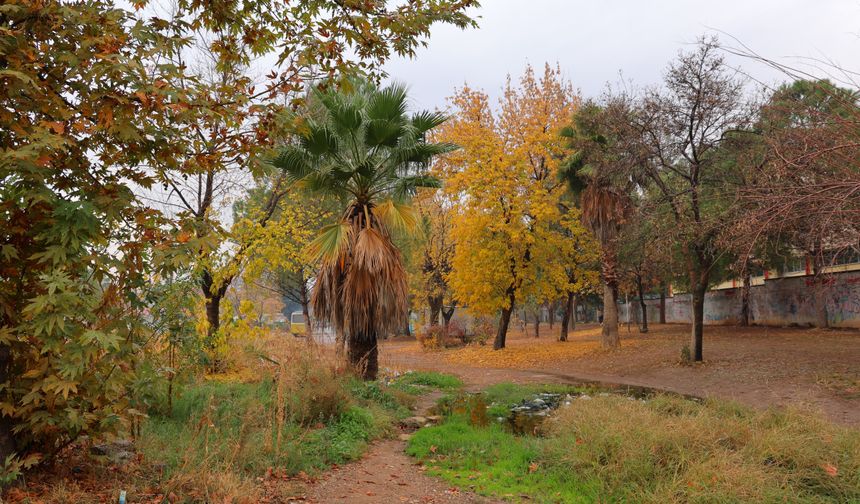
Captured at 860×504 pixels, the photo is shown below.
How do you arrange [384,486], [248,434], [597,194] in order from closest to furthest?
[384,486] → [248,434] → [597,194]

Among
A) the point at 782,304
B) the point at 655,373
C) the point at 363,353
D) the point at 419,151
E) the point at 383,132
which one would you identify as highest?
the point at 383,132

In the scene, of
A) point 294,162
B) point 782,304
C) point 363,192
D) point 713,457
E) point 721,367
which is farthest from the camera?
point 782,304

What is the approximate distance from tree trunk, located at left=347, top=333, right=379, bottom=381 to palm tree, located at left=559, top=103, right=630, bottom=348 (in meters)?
9.88

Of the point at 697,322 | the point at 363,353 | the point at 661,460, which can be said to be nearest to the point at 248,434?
the point at 661,460

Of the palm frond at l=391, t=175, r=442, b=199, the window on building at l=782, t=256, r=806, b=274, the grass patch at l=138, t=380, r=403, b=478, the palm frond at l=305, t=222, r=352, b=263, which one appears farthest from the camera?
the window on building at l=782, t=256, r=806, b=274

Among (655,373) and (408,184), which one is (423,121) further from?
(655,373)

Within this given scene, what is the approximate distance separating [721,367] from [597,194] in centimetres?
793

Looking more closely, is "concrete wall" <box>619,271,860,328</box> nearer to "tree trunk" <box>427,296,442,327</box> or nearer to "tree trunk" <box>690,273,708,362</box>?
"tree trunk" <box>690,273,708,362</box>

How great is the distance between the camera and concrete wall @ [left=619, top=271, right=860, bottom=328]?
22062 millimetres

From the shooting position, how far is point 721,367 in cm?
1474

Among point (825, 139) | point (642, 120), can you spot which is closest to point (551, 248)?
point (642, 120)

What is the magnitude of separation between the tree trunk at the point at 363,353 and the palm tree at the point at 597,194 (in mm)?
9878

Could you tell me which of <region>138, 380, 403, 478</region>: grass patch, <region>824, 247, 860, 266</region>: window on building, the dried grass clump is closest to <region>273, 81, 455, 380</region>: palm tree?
<region>138, 380, 403, 478</region>: grass patch

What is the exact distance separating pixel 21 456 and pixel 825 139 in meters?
6.34
